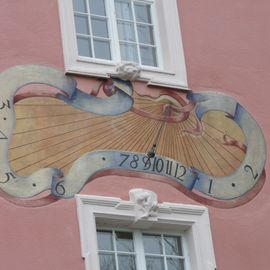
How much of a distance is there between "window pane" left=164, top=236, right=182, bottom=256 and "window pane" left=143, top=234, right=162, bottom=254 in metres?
0.09

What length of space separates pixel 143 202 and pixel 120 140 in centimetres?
85

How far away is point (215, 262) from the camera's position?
15523 mm

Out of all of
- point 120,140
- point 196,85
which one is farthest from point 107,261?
point 196,85

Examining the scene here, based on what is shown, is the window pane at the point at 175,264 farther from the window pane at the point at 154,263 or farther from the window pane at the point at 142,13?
the window pane at the point at 142,13

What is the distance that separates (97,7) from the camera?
1691 centimetres

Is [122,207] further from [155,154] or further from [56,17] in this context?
[56,17]

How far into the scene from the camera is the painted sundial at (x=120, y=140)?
15211 mm

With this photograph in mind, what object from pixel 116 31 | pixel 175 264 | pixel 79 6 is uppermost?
pixel 79 6

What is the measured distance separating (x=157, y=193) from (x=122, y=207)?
554mm

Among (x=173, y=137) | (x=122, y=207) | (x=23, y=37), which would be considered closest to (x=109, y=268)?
(x=122, y=207)

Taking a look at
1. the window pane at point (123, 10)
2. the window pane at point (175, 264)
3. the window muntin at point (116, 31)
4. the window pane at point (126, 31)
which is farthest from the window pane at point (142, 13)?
the window pane at point (175, 264)

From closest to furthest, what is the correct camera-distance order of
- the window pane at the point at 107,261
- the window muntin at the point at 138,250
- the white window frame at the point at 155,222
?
the white window frame at the point at 155,222 < the window pane at the point at 107,261 < the window muntin at the point at 138,250

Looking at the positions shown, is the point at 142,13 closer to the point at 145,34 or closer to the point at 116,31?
the point at 145,34

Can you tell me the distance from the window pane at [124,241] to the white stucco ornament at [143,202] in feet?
0.94
